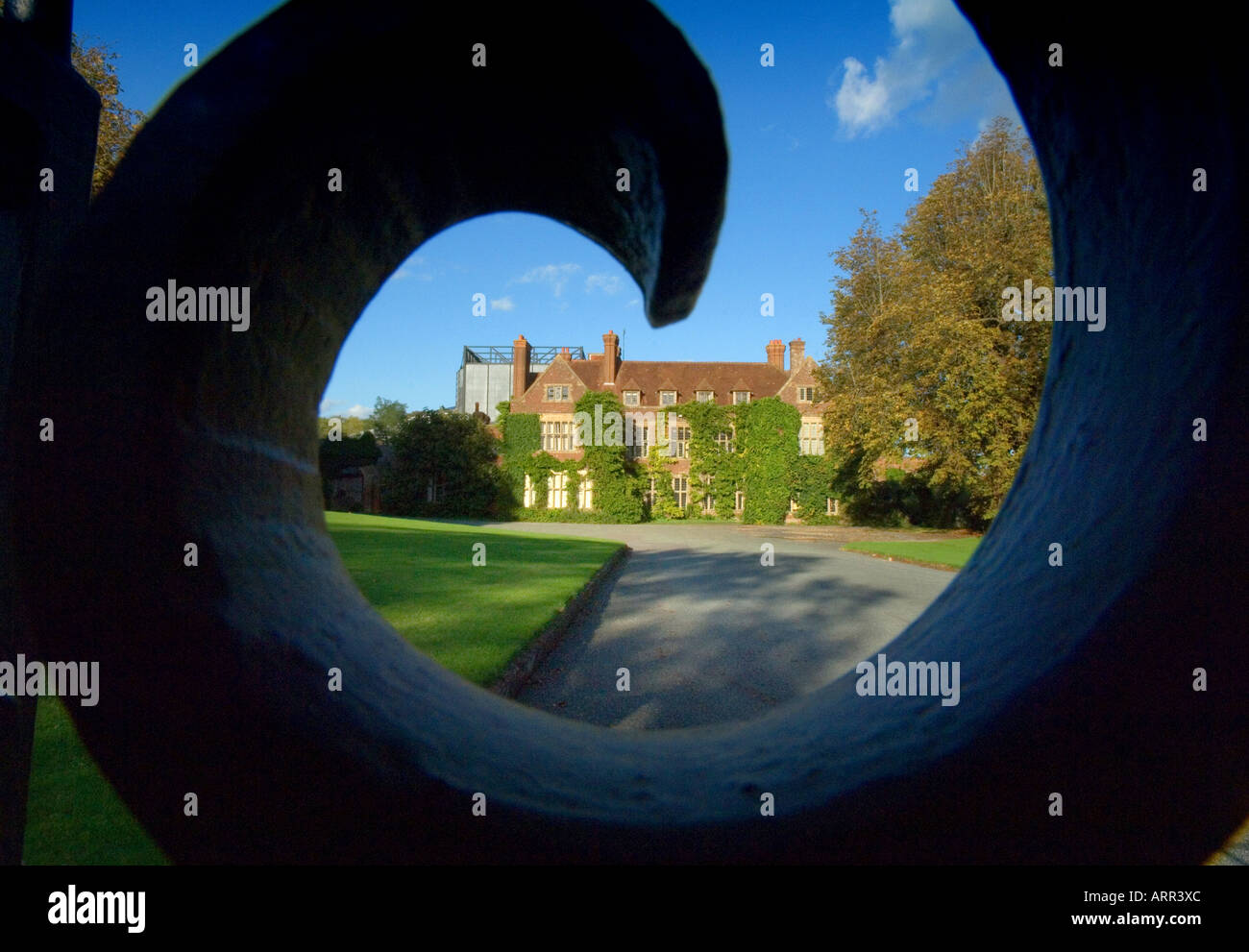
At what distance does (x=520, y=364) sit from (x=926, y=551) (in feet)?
98.0

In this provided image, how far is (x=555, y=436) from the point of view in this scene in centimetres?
3759

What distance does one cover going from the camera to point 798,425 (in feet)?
118

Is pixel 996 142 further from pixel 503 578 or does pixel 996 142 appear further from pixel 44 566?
pixel 44 566

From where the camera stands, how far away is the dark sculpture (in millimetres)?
663

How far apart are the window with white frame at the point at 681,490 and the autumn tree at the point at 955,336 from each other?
11268 millimetres

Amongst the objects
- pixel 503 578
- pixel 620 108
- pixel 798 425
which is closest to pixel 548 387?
pixel 798 425

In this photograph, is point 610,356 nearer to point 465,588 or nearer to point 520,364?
point 520,364

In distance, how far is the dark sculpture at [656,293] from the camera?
26.1 inches

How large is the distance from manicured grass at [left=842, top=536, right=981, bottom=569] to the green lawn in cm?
689

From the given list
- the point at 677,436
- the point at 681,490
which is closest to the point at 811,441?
the point at 677,436

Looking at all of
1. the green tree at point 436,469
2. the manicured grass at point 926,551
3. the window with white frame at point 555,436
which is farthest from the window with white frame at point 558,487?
the manicured grass at point 926,551

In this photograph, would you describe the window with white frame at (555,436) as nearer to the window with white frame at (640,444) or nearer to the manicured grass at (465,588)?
A: the window with white frame at (640,444)

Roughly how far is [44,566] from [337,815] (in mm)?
383

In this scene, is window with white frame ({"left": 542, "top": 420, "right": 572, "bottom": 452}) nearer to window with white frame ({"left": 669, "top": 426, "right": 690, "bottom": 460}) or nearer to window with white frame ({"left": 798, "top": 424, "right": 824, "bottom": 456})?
window with white frame ({"left": 669, "top": 426, "right": 690, "bottom": 460})
